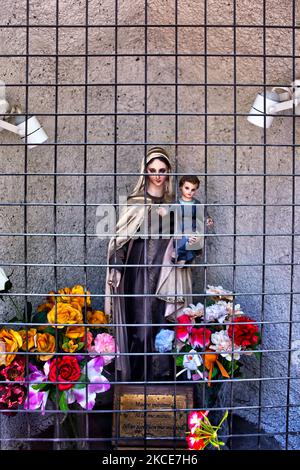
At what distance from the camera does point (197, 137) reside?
2.66 m

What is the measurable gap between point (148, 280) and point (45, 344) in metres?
0.53

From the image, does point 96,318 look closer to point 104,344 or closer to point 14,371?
point 104,344

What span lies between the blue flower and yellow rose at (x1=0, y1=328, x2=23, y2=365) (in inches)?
21.5

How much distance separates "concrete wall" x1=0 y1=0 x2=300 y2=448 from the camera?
8.20 feet

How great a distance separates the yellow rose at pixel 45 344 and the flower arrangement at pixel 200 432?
584 mm

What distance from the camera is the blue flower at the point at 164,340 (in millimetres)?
2188

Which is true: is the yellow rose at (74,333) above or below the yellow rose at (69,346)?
above

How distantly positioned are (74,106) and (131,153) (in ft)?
1.17

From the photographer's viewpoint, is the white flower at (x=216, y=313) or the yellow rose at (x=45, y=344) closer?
the yellow rose at (x=45, y=344)

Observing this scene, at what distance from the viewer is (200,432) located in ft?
6.21

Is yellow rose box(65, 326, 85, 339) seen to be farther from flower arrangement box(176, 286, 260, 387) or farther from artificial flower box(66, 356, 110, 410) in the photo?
flower arrangement box(176, 286, 260, 387)

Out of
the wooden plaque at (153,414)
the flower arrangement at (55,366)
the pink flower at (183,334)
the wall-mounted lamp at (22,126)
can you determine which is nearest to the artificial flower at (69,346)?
the flower arrangement at (55,366)

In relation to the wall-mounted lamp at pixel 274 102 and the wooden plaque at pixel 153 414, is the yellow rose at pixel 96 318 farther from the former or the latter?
the wall-mounted lamp at pixel 274 102
